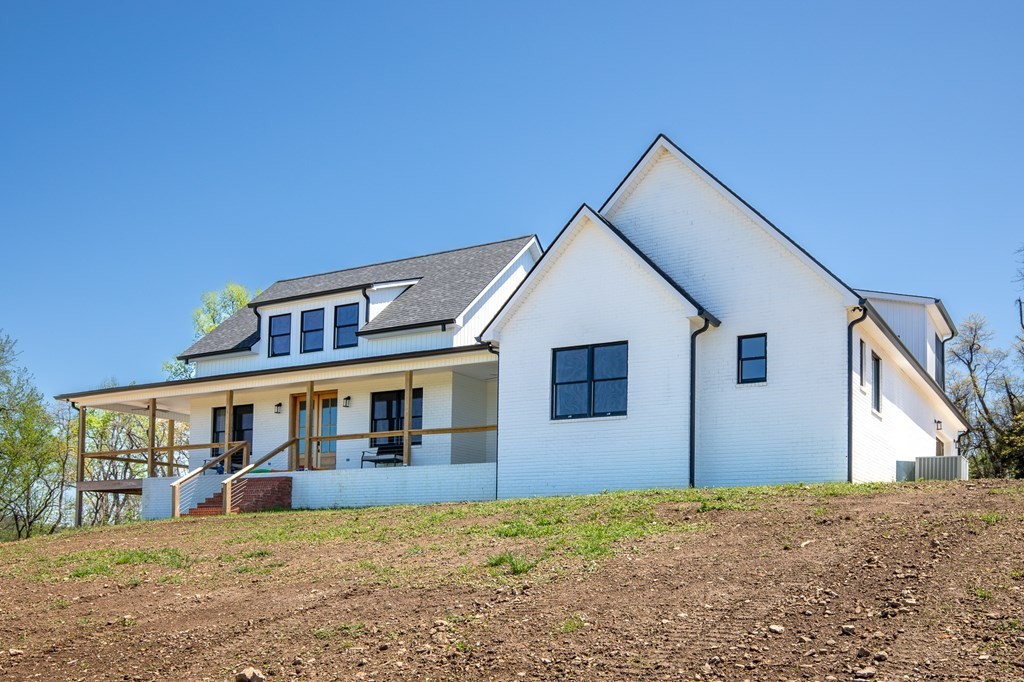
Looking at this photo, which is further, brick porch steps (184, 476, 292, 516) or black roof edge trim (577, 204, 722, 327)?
brick porch steps (184, 476, 292, 516)

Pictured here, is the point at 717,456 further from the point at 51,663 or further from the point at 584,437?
the point at 51,663

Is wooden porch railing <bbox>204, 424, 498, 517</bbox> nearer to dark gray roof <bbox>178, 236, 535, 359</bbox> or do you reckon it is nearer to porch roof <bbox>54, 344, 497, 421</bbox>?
porch roof <bbox>54, 344, 497, 421</bbox>

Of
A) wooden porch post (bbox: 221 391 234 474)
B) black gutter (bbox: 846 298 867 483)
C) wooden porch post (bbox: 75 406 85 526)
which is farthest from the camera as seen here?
wooden porch post (bbox: 75 406 85 526)

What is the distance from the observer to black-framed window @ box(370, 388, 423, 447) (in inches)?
1157

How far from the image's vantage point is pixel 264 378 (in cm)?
2994

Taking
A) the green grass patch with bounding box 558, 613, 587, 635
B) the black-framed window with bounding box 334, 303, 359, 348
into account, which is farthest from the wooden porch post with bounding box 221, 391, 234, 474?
the green grass patch with bounding box 558, 613, 587, 635

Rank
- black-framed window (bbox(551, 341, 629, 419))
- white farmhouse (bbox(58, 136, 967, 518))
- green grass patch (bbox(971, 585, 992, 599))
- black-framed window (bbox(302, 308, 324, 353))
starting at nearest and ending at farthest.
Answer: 1. green grass patch (bbox(971, 585, 992, 599))
2. white farmhouse (bbox(58, 136, 967, 518))
3. black-framed window (bbox(551, 341, 629, 419))
4. black-framed window (bbox(302, 308, 324, 353))

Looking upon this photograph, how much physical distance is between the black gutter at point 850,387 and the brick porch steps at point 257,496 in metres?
14.4

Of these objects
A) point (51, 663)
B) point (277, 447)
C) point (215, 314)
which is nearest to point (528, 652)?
point (51, 663)

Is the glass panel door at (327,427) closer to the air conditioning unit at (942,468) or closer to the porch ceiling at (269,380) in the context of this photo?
the porch ceiling at (269,380)

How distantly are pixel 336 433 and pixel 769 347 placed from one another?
14.2m

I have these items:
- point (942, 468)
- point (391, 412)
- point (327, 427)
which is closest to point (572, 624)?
point (942, 468)

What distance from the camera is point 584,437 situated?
74.9 feet

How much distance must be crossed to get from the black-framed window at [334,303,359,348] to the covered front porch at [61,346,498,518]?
1.57 metres
